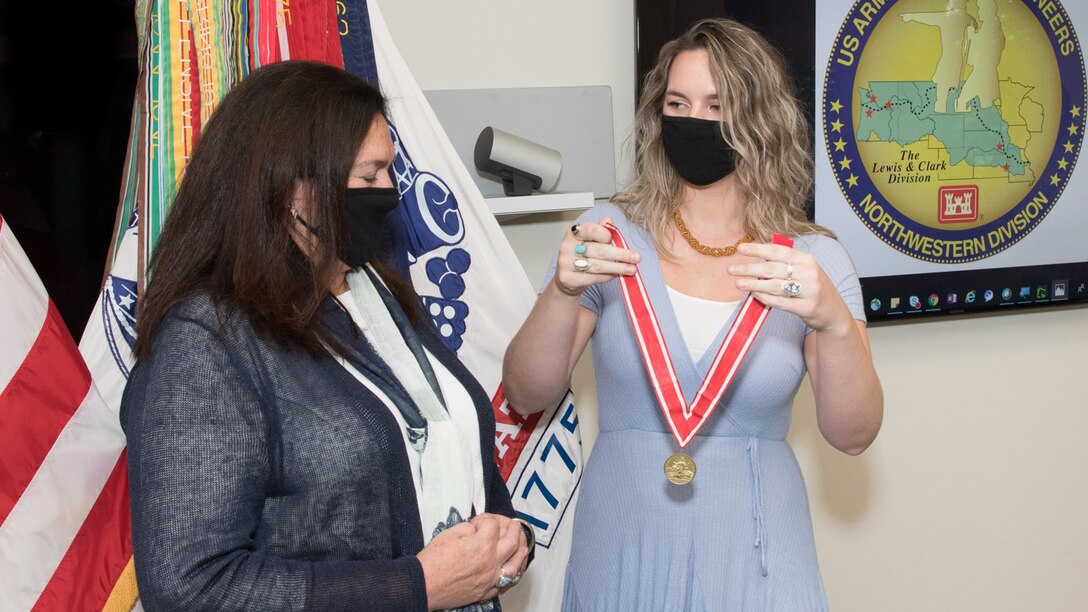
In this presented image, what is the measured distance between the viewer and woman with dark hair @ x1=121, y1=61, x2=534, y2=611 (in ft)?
3.45

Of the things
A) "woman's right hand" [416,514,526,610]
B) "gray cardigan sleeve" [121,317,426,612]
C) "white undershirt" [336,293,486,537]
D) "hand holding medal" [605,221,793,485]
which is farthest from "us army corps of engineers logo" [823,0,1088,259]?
"gray cardigan sleeve" [121,317,426,612]

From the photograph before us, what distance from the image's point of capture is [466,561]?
125cm

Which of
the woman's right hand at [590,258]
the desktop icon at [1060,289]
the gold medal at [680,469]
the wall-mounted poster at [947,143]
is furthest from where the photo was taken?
the desktop icon at [1060,289]

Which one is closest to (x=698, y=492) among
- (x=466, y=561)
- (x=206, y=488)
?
(x=466, y=561)

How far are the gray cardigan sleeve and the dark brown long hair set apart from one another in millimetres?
65

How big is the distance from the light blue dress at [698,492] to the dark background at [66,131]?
3.20 ft

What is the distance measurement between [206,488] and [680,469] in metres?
0.76

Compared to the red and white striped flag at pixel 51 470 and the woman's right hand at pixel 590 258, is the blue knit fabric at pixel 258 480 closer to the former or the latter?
the red and white striped flag at pixel 51 470

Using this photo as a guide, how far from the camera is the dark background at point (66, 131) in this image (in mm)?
1796

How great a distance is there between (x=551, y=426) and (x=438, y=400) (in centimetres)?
70

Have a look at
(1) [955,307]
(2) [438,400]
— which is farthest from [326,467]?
(1) [955,307]

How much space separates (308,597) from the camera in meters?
1.10

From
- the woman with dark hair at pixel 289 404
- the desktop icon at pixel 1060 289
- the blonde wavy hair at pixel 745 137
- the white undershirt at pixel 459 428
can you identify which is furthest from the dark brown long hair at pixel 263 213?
the desktop icon at pixel 1060 289

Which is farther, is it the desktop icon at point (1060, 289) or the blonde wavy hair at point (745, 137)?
the desktop icon at point (1060, 289)
